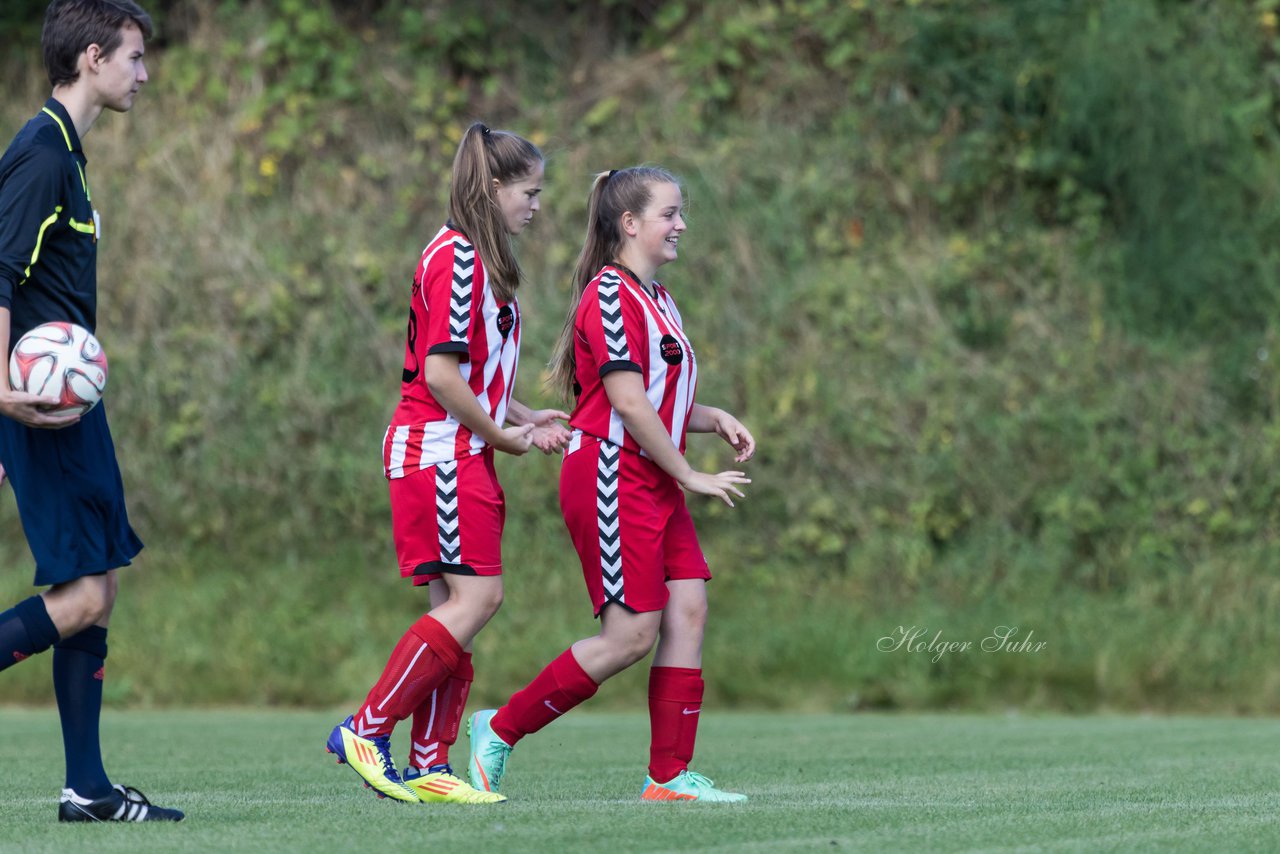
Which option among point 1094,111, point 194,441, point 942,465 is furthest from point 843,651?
point 194,441

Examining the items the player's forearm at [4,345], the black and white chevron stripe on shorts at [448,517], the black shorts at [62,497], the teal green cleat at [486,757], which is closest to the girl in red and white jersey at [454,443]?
the black and white chevron stripe on shorts at [448,517]

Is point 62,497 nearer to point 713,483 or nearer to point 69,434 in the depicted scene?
point 69,434

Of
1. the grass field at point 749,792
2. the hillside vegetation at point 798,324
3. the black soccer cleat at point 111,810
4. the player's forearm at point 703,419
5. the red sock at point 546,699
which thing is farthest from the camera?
the hillside vegetation at point 798,324

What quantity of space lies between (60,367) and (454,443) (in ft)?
3.87

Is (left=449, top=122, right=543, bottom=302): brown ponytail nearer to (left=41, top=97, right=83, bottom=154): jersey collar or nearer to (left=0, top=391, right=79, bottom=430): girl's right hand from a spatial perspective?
(left=41, top=97, right=83, bottom=154): jersey collar

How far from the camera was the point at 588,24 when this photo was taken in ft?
52.6

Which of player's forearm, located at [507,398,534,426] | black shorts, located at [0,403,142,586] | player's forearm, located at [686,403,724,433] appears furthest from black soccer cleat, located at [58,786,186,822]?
player's forearm, located at [686,403,724,433]

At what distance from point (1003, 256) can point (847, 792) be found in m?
9.13

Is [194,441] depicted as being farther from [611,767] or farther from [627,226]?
[627,226]

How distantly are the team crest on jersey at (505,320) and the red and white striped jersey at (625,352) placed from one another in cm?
23

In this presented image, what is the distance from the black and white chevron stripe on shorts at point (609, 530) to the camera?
199 inches

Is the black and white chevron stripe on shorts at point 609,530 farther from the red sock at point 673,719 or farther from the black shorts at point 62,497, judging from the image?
the black shorts at point 62,497

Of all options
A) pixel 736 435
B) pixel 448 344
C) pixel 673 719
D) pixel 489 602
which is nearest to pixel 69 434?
pixel 448 344

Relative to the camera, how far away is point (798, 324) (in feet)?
Answer: 44.4
